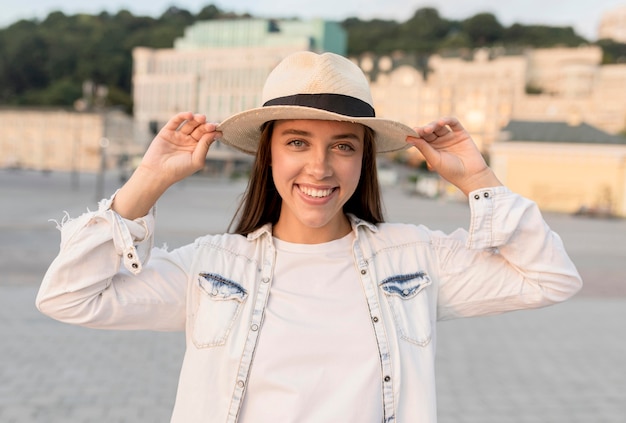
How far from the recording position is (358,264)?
1906mm

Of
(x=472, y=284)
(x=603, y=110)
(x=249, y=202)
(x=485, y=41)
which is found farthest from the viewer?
(x=485, y=41)

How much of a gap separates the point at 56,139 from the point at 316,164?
73094 millimetres

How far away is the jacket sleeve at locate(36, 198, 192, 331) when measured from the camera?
1721 mm

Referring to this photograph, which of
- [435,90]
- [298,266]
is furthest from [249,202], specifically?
[435,90]

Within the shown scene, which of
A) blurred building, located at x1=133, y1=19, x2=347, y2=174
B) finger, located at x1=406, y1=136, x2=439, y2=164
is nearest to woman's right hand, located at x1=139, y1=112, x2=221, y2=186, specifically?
finger, located at x1=406, y1=136, x2=439, y2=164

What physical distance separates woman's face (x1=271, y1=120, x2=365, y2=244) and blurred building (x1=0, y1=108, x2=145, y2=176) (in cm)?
6821

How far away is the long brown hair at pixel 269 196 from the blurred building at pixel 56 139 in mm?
67944

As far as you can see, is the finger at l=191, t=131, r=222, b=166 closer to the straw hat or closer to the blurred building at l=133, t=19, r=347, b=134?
the straw hat

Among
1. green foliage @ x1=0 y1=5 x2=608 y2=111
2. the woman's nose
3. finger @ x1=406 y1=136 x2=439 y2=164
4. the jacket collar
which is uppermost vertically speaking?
green foliage @ x1=0 y1=5 x2=608 y2=111

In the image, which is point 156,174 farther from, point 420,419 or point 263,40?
point 263,40

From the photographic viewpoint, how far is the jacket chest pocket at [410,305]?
5.99ft

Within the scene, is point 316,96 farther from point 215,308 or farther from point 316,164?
point 215,308

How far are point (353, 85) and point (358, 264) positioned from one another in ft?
1.79

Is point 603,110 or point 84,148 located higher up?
point 603,110
